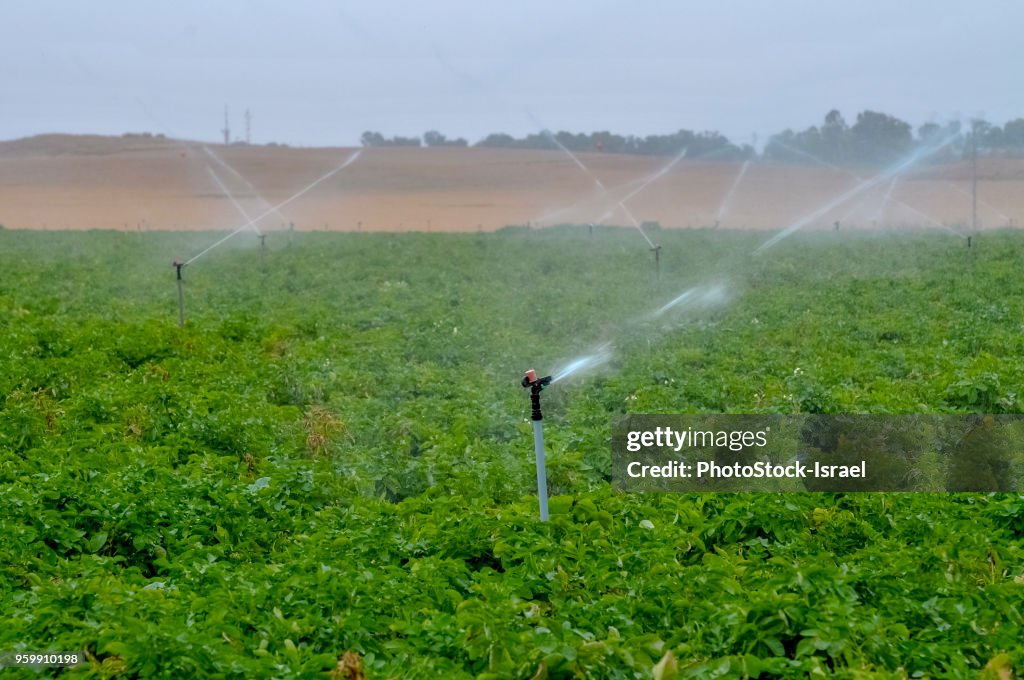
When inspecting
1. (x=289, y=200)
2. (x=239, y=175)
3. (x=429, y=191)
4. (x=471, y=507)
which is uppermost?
(x=239, y=175)

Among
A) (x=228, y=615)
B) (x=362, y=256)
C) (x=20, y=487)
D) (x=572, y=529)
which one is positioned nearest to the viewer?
(x=228, y=615)

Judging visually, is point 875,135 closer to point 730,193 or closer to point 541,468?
point 730,193

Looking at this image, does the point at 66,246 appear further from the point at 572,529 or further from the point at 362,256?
the point at 572,529

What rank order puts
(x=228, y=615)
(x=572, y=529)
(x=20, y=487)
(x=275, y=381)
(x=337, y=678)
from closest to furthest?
(x=337, y=678)
(x=228, y=615)
(x=572, y=529)
(x=20, y=487)
(x=275, y=381)

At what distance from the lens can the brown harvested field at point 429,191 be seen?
33875 millimetres

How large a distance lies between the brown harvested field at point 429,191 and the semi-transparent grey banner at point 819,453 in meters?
22.4

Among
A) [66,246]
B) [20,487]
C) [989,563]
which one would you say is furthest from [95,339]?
[66,246]

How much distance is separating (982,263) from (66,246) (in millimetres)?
25844

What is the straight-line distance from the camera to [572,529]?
241 inches

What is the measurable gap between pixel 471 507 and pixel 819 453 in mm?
2566

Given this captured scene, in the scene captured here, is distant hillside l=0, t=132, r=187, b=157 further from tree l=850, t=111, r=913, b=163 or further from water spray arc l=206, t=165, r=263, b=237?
tree l=850, t=111, r=913, b=163

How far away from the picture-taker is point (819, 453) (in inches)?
294

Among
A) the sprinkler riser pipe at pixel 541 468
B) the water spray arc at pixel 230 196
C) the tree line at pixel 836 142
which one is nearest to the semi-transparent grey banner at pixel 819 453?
the sprinkler riser pipe at pixel 541 468

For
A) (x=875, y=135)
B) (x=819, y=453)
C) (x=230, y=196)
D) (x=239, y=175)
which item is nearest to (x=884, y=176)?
(x=875, y=135)
